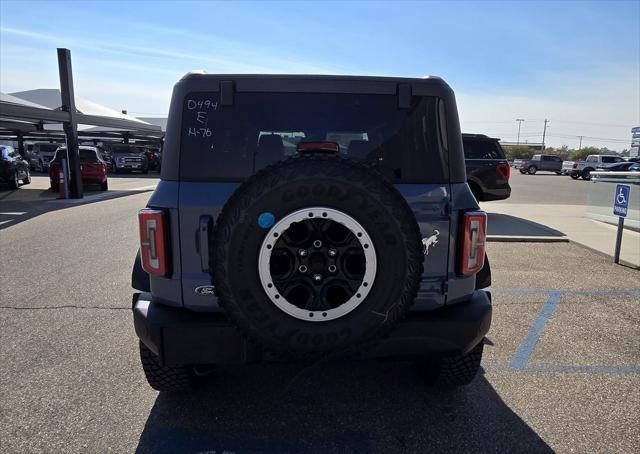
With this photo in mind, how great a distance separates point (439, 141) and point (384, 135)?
320 mm

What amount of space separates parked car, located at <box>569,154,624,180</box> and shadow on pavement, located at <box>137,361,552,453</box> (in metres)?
33.6

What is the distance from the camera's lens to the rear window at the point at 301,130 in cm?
240

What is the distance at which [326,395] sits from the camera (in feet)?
9.55

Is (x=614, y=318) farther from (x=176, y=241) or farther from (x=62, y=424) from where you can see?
(x=62, y=424)

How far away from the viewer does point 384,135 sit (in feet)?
8.11

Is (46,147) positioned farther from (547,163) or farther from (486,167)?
(547,163)

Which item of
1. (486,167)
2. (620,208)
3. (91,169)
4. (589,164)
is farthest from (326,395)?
(589,164)

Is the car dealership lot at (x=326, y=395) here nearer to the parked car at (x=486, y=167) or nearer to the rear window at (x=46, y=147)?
the parked car at (x=486, y=167)

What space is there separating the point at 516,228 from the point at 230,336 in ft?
27.4

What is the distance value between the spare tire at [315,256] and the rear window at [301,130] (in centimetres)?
42

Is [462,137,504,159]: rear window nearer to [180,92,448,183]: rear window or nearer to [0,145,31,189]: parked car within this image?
[180,92,448,183]: rear window

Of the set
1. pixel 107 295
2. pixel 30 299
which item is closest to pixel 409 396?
pixel 107 295

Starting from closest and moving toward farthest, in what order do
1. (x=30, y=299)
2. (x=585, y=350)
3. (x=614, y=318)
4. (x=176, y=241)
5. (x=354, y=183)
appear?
(x=354, y=183) < (x=176, y=241) < (x=585, y=350) < (x=614, y=318) < (x=30, y=299)

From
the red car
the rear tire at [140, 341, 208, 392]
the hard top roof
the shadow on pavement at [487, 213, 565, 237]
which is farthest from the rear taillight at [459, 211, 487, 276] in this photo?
the red car
